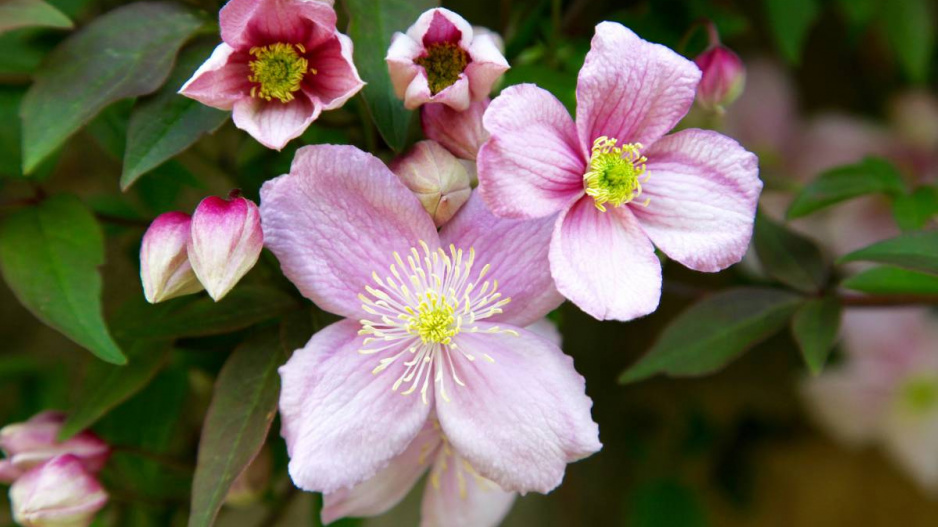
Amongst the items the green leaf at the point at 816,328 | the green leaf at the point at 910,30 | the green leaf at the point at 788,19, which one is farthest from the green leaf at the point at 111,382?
the green leaf at the point at 910,30

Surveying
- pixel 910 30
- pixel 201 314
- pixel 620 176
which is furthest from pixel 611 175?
pixel 910 30

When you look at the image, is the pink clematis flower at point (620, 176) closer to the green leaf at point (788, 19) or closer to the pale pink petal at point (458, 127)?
the pale pink petal at point (458, 127)

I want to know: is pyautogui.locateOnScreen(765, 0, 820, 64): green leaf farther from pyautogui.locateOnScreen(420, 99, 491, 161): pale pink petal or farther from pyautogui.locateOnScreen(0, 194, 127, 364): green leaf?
pyautogui.locateOnScreen(0, 194, 127, 364): green leaf

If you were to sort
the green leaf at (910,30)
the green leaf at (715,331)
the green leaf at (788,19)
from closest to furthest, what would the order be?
the green leaf at (715,331)
the green leaf at (788,19)
the green leaf at (910,30)

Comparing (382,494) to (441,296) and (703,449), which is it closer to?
(441,296)

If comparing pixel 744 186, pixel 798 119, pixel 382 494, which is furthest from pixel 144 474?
pixel 798 119

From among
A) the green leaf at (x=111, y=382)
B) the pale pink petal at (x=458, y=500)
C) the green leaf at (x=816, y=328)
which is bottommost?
the pale pink petal at (x=458, y=500)

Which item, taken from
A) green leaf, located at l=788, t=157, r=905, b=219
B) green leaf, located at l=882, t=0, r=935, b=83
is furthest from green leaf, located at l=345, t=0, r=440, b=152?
green leaf, located at l=882, t=0, r=935, b=83
